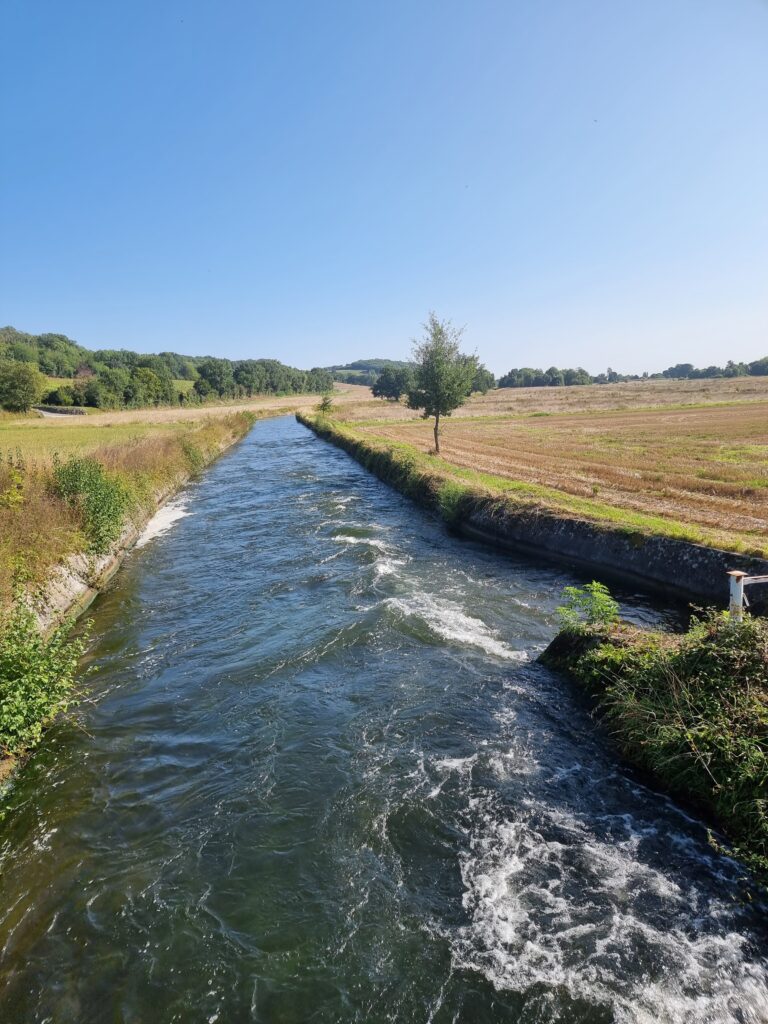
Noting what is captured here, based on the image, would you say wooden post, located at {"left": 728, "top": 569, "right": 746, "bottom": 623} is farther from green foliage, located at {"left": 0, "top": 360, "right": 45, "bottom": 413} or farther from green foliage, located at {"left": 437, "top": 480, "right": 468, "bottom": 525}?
green foliage, located at {"left": 0, "top": 360, "right": 45, "bottom": 413}

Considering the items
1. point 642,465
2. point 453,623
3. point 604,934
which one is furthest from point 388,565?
point 642,465

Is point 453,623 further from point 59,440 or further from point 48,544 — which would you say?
point 59,440

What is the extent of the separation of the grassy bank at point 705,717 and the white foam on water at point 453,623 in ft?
8.51

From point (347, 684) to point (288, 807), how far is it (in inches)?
128

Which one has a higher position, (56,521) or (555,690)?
(56,521)

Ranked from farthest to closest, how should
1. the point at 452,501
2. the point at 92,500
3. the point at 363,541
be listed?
1. the point at 452,501
2. the point at 363,541
3. the point at 92,500

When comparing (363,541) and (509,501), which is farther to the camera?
(363,541)

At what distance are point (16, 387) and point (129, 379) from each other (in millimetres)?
29598

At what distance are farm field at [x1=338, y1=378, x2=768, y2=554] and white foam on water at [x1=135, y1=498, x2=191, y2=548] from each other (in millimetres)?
14625

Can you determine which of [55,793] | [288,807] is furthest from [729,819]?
[55,793]

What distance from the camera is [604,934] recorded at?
17.3ft

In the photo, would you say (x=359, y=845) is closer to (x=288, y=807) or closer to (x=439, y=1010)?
(x=288, y=807)

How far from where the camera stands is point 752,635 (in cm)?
730

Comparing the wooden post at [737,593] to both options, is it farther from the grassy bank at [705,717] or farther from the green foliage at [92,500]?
the green foliage at [92,500]
